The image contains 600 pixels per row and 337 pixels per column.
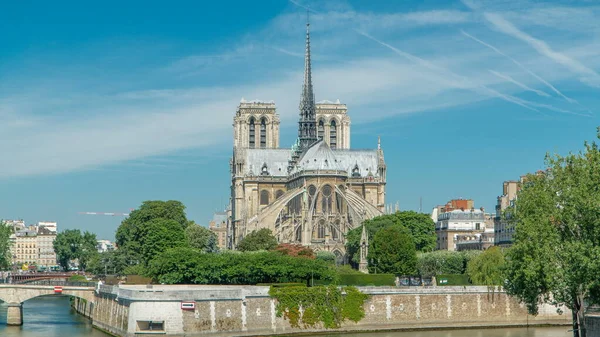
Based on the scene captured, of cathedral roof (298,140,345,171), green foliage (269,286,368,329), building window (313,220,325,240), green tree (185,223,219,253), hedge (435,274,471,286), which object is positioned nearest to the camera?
green foliage (269,286,368,329)

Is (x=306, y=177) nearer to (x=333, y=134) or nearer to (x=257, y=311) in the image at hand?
(x=333, y=134)

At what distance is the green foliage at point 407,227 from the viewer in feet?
374

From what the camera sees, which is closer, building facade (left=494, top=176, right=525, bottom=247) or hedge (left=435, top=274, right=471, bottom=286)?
hedge (left=435, top=274, right=471, bottom=286)

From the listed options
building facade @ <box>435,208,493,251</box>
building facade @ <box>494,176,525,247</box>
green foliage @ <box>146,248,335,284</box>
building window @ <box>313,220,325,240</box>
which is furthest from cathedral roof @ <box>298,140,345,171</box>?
green foliage @ <box>146,248,335,284</box>

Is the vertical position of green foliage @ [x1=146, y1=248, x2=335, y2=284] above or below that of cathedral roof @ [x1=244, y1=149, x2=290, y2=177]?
below

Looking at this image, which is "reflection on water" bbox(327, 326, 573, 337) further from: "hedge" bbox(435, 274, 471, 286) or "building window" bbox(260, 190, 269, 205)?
"building window" bbox(260, 190, 269, 205)

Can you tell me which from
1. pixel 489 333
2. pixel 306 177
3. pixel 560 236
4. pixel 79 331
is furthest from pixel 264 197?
pixel 560 236

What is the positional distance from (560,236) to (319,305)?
24354 mm

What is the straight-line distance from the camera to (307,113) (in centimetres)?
14150

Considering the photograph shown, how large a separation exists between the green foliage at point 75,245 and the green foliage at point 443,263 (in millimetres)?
61991

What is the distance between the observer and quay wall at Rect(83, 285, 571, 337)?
66.8 meters

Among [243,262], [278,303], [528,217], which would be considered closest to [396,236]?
[243,262]

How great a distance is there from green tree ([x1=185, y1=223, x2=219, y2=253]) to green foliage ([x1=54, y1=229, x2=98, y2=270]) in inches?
1036

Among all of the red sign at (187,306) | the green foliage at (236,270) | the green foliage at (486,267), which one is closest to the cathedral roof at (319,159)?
the green foliage at (486,267)
